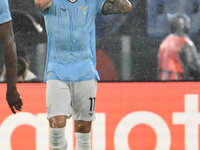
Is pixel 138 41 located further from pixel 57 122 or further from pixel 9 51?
pixel 9 51

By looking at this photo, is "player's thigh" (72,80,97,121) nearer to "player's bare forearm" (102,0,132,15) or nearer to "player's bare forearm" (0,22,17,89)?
"player's bare forearm" (102,0,132,15)

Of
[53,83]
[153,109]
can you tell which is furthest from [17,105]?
[153,109]

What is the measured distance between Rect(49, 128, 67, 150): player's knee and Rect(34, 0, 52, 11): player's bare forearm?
901 millimetres

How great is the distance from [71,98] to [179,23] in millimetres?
1481

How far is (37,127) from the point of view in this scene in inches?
226

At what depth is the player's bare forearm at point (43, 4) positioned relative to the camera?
4.64m

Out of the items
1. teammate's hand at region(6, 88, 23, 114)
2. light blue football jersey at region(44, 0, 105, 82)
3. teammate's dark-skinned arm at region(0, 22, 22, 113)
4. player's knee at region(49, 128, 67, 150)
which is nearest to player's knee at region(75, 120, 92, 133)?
player's knee at region(49, 128, 67, 150)

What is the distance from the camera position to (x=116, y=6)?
4891mm

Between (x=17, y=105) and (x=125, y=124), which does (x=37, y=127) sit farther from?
(x=17, y=105)

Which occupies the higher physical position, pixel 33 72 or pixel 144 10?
pixel 144 10

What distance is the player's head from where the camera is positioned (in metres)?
5.86

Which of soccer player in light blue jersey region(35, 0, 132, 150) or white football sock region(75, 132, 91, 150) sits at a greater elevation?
soccer player in light blue jersey region(35, 0, 132, 150)

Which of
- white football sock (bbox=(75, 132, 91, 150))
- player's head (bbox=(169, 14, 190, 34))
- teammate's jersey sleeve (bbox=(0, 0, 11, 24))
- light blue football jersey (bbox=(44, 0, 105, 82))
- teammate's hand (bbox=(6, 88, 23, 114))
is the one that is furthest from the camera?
player's head (bbox=(169, 14, 190, 34))

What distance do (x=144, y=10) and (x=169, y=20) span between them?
25cm
